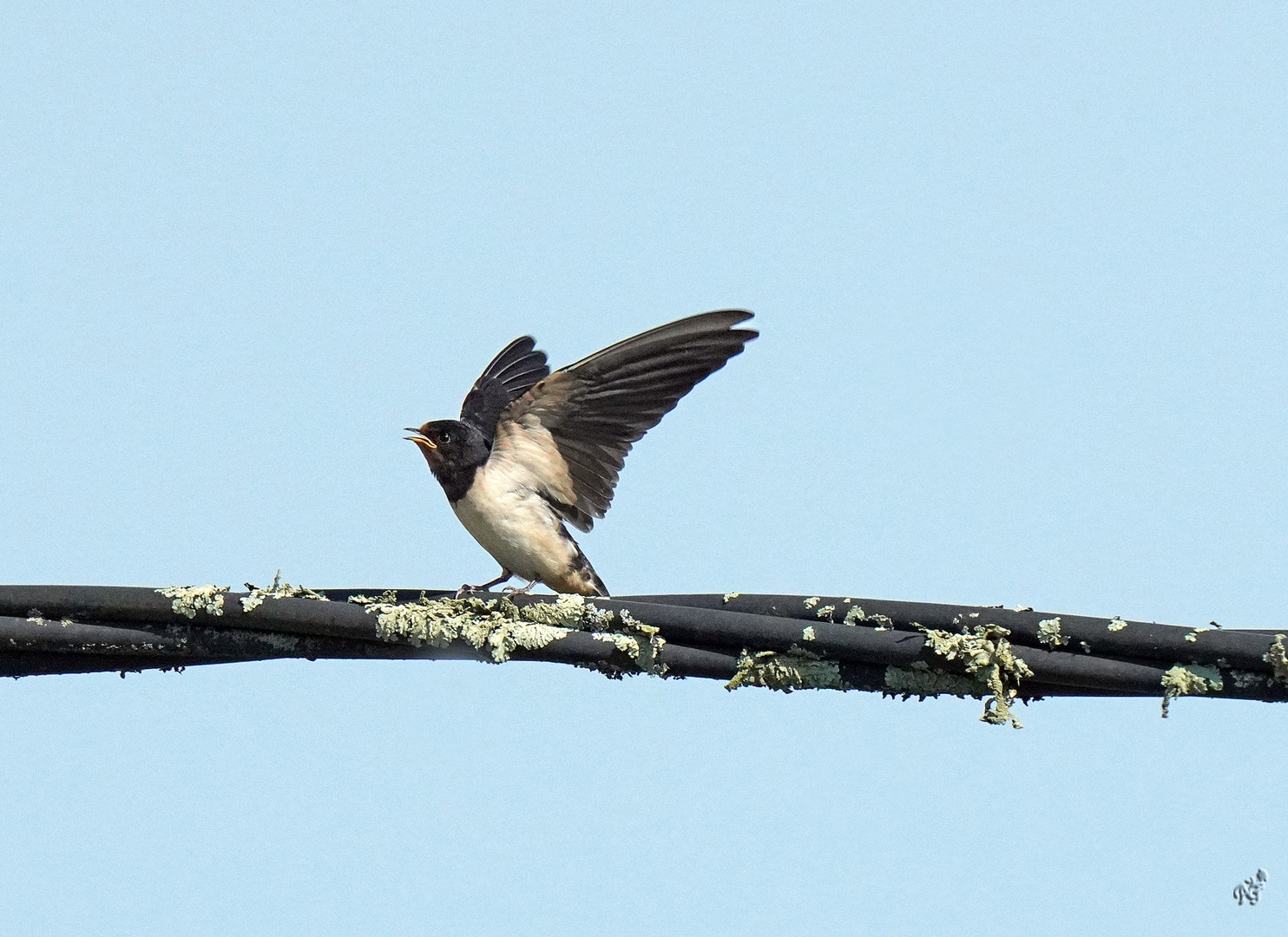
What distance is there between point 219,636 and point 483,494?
229 centimetres

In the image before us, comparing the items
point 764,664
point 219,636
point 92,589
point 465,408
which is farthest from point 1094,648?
point 465,408

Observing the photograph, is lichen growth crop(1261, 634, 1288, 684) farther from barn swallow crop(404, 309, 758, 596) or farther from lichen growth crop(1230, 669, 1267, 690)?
Result: barn swallow crop(404, 309, 758, 596)

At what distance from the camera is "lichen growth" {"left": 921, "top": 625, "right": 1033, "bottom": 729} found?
2.81 metres

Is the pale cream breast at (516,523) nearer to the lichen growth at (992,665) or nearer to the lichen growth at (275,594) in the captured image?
the lichen growth at (275,594)

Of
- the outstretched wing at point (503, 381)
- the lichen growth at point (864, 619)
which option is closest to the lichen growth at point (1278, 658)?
the lichen growth at point (864, 619)

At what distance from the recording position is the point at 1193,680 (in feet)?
8.81

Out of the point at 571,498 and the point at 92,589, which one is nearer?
the point at 92,589

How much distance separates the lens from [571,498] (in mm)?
5531

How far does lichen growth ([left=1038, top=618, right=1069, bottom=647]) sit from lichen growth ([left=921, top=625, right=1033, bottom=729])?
64 mm

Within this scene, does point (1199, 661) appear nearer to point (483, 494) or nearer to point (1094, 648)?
point (1094, 648)

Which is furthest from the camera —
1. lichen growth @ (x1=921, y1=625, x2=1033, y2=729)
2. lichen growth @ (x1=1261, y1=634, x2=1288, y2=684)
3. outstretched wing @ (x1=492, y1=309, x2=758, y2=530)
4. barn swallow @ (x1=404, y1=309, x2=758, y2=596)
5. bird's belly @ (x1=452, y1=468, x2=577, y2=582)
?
bird's belly @ (x1=452, y1=468, x2=577, y2=582)

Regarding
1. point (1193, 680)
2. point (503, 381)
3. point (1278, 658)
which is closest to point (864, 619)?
point (1193, 680)

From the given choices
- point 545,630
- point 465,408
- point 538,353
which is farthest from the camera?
point 538,353

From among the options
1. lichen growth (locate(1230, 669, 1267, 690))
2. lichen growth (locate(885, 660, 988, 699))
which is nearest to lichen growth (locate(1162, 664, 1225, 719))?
lichen growth (locate(1230, 669, 1267, 690))
